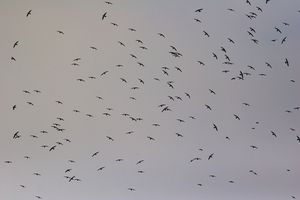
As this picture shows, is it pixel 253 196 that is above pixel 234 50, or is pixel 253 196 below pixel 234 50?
below

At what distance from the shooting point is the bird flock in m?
2.40

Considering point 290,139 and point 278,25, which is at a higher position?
point 278,25

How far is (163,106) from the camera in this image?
2.43 metres

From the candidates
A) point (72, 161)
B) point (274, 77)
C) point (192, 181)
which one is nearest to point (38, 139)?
point (72, 161)

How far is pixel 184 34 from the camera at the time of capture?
2.43 metres

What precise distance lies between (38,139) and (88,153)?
294mm

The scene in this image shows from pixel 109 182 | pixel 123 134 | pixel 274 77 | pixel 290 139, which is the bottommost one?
pixel 109 182

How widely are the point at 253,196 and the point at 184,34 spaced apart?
1.01 meters

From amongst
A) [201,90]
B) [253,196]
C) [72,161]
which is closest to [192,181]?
[253,196]

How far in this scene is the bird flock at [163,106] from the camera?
2.40 m

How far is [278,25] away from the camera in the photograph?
2.43 m

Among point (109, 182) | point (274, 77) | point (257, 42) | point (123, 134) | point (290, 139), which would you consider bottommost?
point (109, 182)

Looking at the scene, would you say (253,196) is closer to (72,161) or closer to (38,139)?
(72,161)

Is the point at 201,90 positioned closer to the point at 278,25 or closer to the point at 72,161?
the point at 278,25
